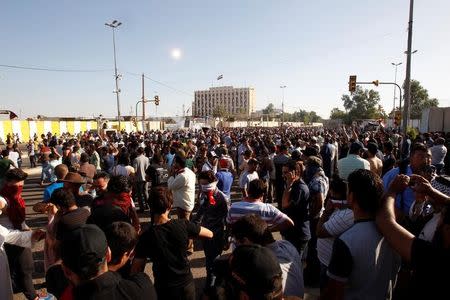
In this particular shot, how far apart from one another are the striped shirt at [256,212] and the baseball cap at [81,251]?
1879 millimetres

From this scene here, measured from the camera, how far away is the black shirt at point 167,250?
10.1 ft

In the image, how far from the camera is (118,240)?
2.41 meters

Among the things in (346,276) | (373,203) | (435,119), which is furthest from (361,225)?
(435,119)

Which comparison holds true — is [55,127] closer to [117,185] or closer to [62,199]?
[117,185]

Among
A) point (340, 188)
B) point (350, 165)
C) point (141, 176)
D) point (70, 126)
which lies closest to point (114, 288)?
point (340, 188)

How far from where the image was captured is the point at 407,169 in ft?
17.3

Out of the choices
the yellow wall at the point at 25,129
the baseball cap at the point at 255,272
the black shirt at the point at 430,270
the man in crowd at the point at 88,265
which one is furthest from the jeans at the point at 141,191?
the yellow wall at the point at 25,129

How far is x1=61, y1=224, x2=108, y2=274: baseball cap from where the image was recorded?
188 cm

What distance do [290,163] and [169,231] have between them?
7.72 feet

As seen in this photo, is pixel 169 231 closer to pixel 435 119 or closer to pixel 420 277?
pixel 420 277

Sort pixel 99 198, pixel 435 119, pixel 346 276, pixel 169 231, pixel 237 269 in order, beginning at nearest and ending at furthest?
pixel 237 269 < pixel 346 276 < pixel 169 231 < pixel 99 198 < pixel 435 119

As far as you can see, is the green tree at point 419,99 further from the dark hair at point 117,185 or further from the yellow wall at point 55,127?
the dark hair at point 117,185

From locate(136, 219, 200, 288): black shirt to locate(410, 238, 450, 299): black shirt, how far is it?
1974 millimetres

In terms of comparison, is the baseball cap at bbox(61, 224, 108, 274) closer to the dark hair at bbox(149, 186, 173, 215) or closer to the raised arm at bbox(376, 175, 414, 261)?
the dark hair at bbox(149, 186, 173, 215)
